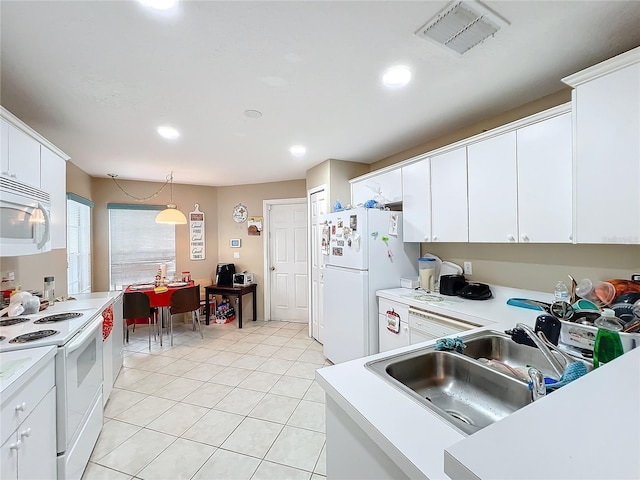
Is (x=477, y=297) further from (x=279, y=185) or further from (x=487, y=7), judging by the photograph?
(x=279, y=185)

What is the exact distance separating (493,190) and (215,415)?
2.77m

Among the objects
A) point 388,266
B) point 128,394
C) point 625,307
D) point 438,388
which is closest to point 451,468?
point 438,388

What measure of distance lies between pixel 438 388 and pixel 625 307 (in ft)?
3.19

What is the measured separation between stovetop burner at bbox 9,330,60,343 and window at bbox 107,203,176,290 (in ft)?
9.99

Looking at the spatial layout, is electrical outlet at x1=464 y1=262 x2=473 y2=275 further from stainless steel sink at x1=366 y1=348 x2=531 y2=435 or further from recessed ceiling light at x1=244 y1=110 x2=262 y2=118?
recessed ceiling light at x1=244 y1=110 x2=262 y2=118

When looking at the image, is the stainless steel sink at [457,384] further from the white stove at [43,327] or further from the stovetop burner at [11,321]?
the stovetop burner at [11,321]

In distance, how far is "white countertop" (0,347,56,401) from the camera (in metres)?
1.05

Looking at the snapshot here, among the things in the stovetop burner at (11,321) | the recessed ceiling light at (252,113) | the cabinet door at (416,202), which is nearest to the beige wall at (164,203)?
the stovetop burner at (11,321)

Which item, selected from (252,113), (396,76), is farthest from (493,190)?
(252,113)

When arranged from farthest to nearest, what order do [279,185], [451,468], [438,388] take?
1. [279,185]
2. [438,388]
3. [451,468]

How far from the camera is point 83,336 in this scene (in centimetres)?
164

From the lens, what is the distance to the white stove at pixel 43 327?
54.3 inches

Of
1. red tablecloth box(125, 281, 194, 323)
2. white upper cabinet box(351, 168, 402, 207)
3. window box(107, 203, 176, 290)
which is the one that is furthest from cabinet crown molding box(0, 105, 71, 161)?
white upper cabinet box(351, 168, 402, 207)

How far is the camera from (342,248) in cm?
286
